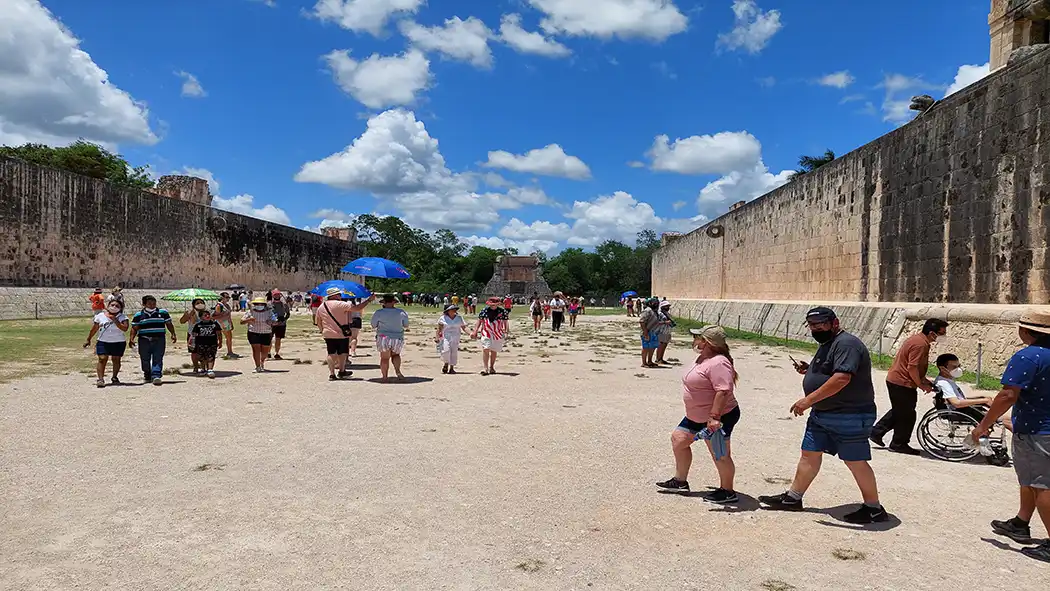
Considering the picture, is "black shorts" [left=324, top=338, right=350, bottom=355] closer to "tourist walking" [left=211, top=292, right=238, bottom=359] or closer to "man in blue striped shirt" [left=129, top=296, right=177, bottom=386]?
"man in blue striped shirt" [left=129, top=296, right=177, bottom=386]

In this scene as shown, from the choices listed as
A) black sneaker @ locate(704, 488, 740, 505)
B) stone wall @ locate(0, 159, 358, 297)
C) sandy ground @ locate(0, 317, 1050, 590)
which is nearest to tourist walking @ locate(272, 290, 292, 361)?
sandy ground @ locate(0, 317, 1050, 590)

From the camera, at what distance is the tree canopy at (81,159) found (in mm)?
38719

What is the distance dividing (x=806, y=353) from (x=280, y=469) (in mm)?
12266

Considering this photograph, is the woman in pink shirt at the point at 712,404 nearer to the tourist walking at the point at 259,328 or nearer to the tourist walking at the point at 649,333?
the tourist walking at the point at 649,333

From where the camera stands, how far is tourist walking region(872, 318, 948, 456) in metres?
5.52

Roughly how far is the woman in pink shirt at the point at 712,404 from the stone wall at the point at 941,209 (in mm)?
7808

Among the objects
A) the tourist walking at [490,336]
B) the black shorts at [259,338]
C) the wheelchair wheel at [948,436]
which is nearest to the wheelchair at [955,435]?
the wheelchair wheel at [948,436]

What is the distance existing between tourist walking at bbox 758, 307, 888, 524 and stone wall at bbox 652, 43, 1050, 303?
7527 mm

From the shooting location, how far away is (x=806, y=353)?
14.1 m

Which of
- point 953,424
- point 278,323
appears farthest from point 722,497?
point 278,323

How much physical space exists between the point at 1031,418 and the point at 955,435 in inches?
93.2

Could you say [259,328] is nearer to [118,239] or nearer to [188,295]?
[188,295]

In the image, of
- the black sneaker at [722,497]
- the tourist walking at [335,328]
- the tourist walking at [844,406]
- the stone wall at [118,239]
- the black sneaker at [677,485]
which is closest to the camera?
the tourist walking at [844,406]

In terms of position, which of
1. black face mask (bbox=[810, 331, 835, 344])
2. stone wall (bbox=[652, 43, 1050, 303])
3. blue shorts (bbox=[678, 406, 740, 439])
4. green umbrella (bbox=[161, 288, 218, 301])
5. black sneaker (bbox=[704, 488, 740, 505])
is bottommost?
black sneaker (bbox=[704, 488, 740, 505])
